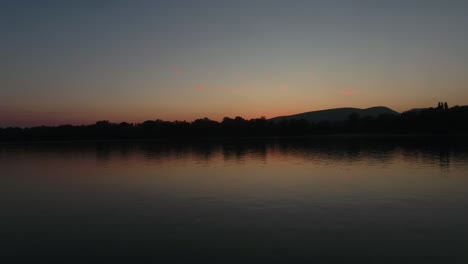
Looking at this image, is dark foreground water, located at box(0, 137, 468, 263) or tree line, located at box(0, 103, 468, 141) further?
tree line, located at box(0, 103, 468, 141)

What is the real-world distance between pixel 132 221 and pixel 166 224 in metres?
1.98

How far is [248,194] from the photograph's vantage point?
923 inches

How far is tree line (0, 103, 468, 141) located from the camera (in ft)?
518

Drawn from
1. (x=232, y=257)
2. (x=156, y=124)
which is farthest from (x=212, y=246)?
(x=156, y=124)

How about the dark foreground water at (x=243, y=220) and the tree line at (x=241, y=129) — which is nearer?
the dark foreground water at (x=243, y=220)

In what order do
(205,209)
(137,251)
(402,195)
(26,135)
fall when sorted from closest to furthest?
(137,251), (205,209), (402,195), (26,135)

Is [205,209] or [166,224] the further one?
[205,209]

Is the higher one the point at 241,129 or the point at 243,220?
the point at 241,129

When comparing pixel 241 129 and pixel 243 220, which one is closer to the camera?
pixel 243 220

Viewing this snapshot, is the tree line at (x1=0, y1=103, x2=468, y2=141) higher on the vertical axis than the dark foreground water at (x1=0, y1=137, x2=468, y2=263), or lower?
higher

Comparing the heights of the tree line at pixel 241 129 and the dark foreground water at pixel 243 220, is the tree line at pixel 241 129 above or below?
above

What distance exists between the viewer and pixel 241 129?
188m

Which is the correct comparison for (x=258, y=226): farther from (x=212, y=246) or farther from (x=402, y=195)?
(x=402, y=195)

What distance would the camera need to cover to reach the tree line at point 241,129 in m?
158
